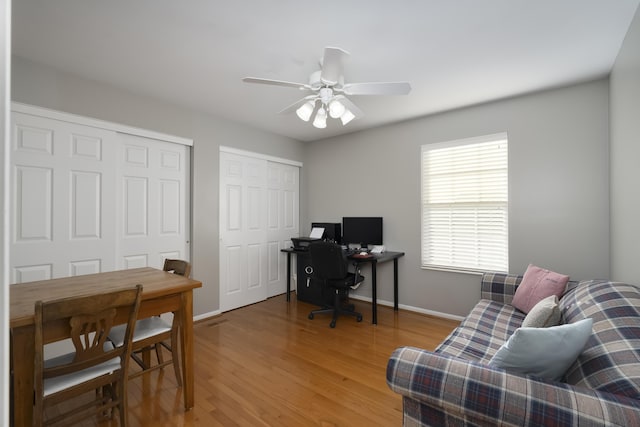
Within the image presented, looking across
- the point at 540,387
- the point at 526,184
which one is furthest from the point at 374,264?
the point at 540,387

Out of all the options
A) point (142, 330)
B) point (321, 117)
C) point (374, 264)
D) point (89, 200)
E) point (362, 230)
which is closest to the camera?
point (142, 330)

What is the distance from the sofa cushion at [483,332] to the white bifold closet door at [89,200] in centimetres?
296

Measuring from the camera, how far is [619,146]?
236cm

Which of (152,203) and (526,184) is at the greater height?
(526,184)

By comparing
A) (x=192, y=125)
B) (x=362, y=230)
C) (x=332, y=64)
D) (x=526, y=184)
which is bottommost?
→ (x=362, y=230)

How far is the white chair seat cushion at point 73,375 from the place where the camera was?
1.46 metres

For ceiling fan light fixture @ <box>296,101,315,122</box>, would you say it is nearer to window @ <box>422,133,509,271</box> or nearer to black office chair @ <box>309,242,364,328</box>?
black office chair @ <box>309,242,364,328</box>

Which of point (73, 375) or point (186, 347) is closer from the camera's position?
point (73, 375)

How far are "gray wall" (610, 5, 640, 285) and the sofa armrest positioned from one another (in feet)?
4.72

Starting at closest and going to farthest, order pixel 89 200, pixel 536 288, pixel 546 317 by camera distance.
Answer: pixel 546 317, pixel 536 288, pixel 89 200

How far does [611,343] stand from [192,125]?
12.9 feet

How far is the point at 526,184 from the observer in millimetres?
3146

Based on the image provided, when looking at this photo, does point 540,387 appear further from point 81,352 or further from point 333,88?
point 333,88

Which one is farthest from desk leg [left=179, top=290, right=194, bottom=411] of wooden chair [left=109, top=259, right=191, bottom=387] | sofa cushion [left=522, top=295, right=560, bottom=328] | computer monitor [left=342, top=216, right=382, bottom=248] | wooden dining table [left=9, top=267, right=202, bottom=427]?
computer monitor [left=342, top=216, right=382, bottom=248]
